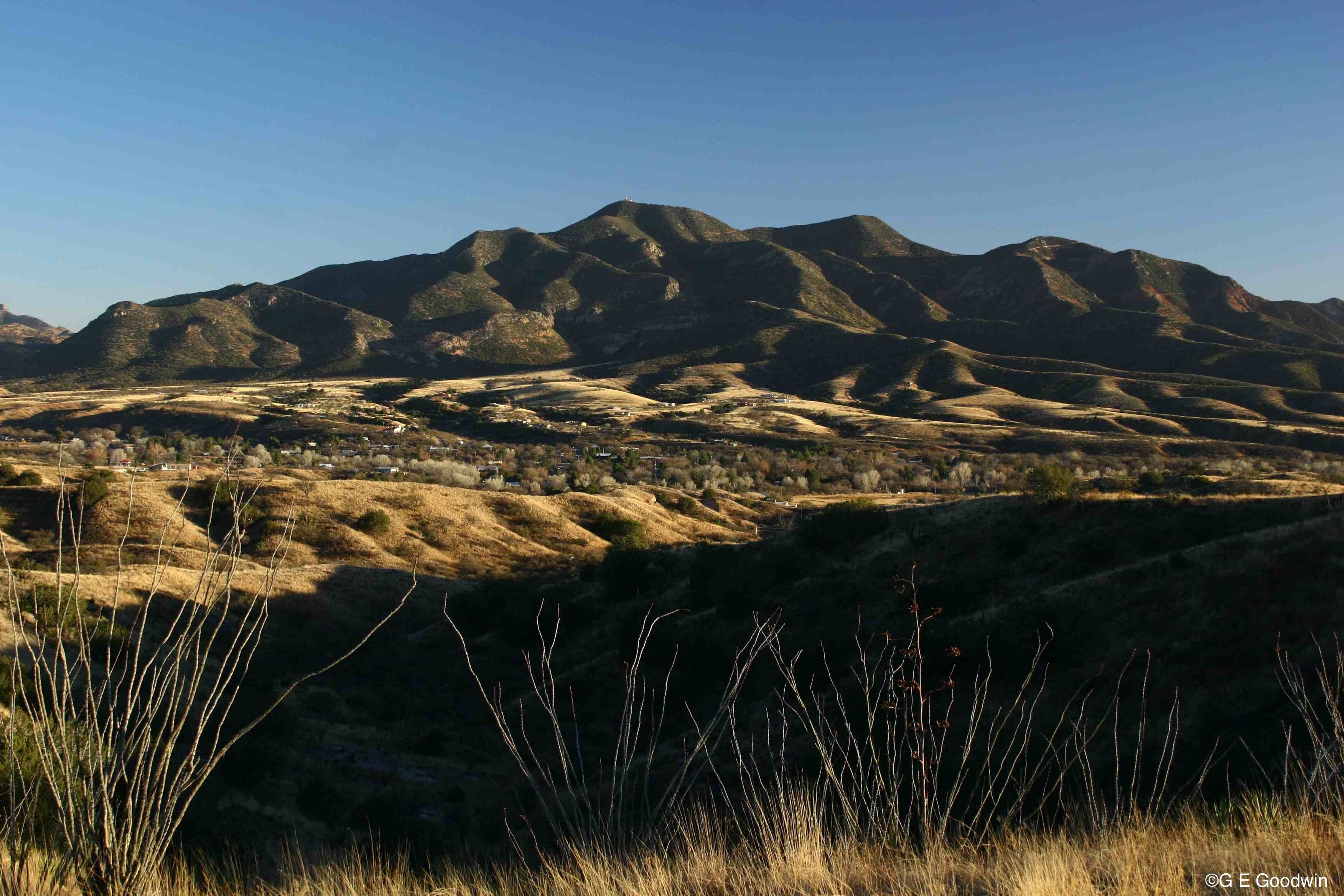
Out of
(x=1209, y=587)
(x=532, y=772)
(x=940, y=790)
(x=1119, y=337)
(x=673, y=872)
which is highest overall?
(x=1119, y=337)

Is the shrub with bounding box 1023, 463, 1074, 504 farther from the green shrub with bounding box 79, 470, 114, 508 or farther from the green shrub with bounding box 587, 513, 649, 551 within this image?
the green shrub with bounding box 79, 470, 114, 508

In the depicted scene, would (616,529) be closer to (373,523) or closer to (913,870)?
(373,523)

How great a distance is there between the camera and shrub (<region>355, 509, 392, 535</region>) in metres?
46.3

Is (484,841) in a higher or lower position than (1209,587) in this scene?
lower

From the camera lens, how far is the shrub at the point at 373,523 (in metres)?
46.3

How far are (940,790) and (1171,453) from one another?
298 ft

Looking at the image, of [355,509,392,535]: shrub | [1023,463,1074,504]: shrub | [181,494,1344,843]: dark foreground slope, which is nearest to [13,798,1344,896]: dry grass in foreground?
[181,494,1344,843]: dark foreground slope

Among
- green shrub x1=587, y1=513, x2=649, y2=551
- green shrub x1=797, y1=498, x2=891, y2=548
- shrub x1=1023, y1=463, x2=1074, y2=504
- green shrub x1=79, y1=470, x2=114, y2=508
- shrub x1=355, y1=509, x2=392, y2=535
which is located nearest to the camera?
shrub x1=1023, y1=463, x2=1074, y2=504

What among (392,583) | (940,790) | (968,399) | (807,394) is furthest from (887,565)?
(807,394)

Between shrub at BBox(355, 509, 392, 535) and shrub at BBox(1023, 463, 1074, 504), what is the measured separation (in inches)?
1360

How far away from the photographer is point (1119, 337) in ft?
556

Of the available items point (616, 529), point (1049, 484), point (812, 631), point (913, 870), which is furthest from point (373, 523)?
point (913, 870)

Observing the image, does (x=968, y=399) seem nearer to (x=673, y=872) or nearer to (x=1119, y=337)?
(x=1119, y=337)

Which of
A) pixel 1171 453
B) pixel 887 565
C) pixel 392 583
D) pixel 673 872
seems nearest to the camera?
pixel 673 872
